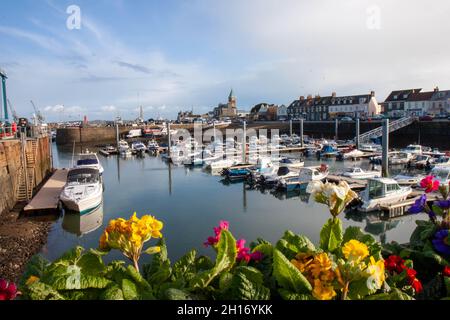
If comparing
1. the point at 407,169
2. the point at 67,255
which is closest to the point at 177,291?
the point at 67,255

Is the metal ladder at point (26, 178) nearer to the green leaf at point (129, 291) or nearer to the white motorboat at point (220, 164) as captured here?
the white motorboat at point (220, 164)

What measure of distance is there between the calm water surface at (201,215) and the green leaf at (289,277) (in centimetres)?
1065

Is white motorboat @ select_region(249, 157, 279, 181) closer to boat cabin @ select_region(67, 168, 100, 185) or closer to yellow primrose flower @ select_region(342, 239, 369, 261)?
boat cabin @ select_region(67, 168, 100, 185)

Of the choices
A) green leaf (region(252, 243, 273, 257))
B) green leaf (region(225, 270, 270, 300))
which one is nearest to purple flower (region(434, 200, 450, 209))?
→ green leaf (region(252, 243, 273, 257))

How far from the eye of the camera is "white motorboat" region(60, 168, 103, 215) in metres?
18.3

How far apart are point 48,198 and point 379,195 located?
753 inches

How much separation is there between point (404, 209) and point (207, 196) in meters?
12.2

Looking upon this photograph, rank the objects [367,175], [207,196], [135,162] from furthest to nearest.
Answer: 1. [135,162]
2. [367,175]
3. [207,196]

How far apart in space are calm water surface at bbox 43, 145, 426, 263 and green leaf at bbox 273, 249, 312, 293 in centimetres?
1065

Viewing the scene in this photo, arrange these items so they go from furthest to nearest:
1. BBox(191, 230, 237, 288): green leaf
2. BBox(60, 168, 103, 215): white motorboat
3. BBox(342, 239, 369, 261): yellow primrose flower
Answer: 1. BBox(60, 168, 103, 215): white motorboat
2. BBox(191, 230, 237, 288): green leaf
3. BBox(342, 239, 369, 261): yellow primrose flower

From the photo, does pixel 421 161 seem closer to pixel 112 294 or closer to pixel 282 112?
pixel 112 294

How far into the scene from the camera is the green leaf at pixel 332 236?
9.43 feet
